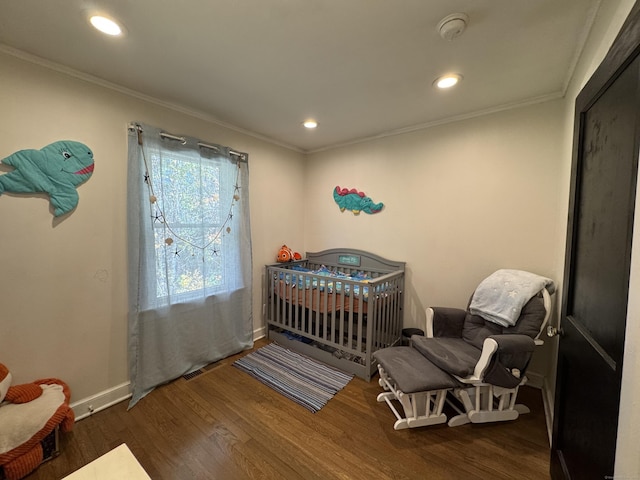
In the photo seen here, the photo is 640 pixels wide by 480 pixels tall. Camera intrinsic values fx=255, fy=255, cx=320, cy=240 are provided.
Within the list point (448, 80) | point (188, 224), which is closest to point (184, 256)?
point (188, 224)

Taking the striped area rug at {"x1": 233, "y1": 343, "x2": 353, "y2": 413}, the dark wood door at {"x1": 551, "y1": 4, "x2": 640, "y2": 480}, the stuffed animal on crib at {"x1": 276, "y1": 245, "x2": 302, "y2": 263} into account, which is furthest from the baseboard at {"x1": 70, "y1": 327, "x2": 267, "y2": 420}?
the dark wood door at {"x1": 551, "y1": 4, "x2": 640, "y2": 480}

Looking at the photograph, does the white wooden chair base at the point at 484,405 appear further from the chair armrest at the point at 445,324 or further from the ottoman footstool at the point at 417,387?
the chair armrest at the point at 445,324

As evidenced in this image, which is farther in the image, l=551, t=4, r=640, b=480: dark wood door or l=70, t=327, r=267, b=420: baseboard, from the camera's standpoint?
l=70, t=327, r=267, b=420: baseboard

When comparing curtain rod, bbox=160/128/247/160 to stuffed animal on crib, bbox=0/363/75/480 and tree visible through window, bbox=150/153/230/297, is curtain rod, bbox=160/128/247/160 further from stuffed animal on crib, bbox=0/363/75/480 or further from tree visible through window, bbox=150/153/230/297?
stuffed animal on crib, bbox=0/363/75/480

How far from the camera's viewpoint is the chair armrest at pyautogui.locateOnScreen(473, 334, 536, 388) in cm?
162

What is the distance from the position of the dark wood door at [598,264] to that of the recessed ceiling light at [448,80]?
759mm

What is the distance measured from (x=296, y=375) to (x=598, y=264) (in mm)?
2174

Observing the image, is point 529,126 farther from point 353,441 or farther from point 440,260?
point 353,441

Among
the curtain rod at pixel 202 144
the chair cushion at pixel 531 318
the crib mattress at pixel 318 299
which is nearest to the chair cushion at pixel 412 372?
the crib mattress at pixel 318 299

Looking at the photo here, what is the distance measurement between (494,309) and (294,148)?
2.80 metres

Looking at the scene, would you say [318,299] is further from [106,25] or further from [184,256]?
[106,25]

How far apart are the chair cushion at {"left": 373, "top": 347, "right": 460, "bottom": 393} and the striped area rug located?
56cm

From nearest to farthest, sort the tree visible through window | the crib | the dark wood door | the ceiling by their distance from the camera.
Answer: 1. the dark wood door
2. the ceiling
3. the tree visible through window
4. the crib

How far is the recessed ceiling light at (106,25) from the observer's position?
4.13ft
